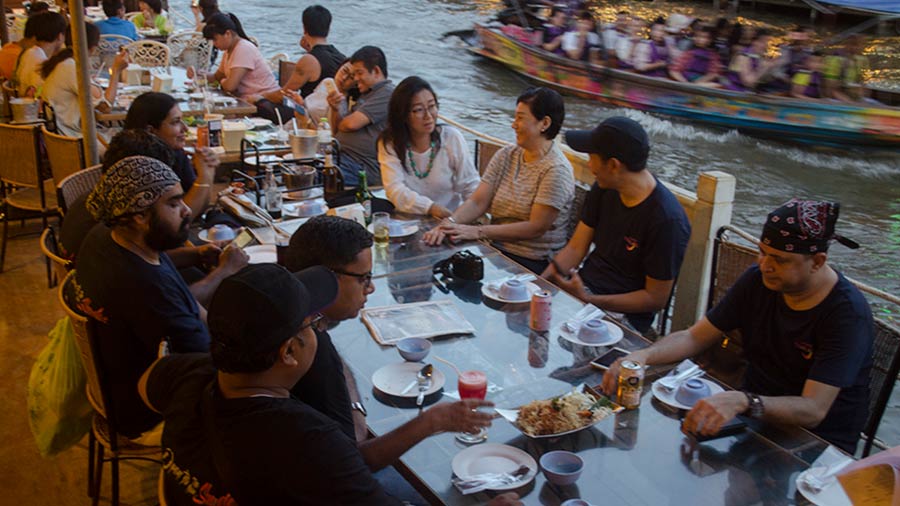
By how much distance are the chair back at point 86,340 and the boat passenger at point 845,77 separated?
40.8 ft

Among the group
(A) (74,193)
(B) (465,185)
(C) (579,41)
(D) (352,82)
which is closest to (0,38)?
(D) (352,82)

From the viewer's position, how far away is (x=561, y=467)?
89.1 inches

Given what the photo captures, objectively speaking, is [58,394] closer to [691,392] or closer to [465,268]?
[465,268]

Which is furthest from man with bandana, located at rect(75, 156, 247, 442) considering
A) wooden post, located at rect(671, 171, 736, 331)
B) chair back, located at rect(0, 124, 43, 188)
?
chair back, located at rect(0, 124, 43, 188)

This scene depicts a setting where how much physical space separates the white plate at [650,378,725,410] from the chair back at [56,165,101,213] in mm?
2955

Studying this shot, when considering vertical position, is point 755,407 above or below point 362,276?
below

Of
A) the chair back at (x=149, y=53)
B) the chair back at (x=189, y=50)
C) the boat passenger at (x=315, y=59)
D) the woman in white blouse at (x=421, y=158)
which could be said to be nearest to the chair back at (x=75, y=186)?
the woman in white blouse at (x=421, y=158)

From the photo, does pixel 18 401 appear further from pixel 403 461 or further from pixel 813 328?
pixel 813 328

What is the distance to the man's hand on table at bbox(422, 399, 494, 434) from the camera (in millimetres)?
2338

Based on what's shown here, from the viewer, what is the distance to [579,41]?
1570 centimetres

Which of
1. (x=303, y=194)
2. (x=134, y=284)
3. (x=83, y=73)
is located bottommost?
(x=303, y=194)

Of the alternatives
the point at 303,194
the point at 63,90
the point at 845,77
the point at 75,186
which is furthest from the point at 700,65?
the point at 75,186

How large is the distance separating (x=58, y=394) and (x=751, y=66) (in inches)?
501

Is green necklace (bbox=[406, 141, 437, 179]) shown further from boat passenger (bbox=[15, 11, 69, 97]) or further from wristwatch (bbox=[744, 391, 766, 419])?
boat passenger (bbox=[15, 11, 69, 97])
